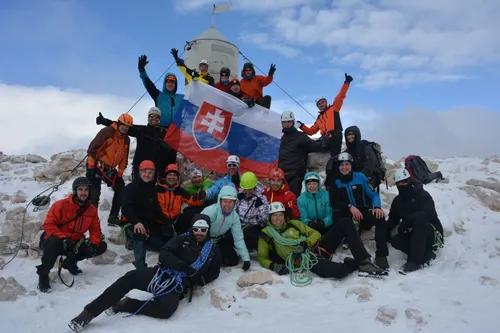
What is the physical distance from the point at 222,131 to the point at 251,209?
3164 millimetres

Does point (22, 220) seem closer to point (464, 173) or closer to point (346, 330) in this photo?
point (346, 330)

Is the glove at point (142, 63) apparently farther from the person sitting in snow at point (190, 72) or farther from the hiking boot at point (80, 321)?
the hiking boot at point (80, 321)

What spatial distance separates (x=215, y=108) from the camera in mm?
9555

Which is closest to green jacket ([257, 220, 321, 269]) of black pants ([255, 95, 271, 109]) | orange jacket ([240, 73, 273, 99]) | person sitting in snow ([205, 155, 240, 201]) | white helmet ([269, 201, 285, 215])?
white helmet ([269, 201, 285, 215])

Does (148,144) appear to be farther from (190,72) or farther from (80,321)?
(80,321)

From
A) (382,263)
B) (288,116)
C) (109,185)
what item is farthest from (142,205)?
(382,263)

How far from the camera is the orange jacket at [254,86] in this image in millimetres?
10758

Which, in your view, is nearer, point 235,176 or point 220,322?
point 220,322

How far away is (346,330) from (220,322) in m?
1.61

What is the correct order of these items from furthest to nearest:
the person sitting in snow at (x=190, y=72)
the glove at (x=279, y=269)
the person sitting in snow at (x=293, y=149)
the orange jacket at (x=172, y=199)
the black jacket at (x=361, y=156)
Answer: the person sitting in snow at (x=190, y=72)
the person sitting in snow at (x=293, y=149)
the black jacket at (x=361, y=156)
the orange jacket at (x=172, y=199)
the glove at (x=279, y=269)

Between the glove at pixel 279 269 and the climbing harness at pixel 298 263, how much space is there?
0.23ft

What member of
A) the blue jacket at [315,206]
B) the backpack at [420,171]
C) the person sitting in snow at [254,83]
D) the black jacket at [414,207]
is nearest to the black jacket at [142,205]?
the blue jacket at [315,206]

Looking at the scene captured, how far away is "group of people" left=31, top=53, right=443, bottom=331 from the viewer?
544 centimetres

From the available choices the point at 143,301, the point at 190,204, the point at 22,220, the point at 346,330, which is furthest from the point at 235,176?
the point at 22,220
